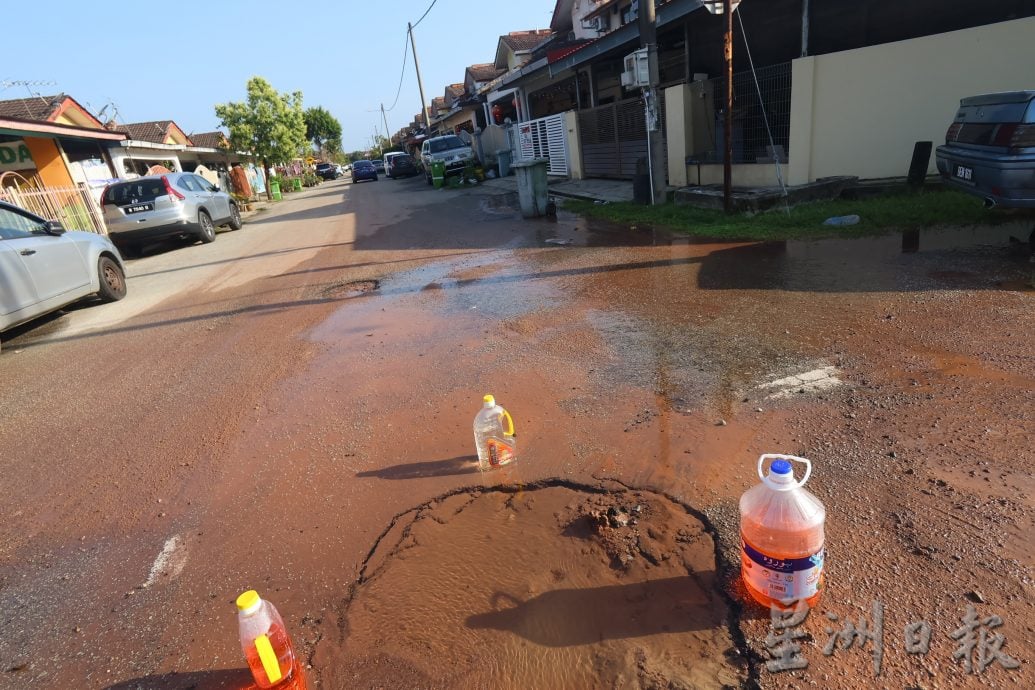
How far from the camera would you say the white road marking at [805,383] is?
11.7 ft

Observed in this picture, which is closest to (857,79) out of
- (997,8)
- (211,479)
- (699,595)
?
(997,8)

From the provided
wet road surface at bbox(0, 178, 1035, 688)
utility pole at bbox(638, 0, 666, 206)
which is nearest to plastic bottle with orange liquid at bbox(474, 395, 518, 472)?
wet road surface at bbox(0, 178, 1035, 688)

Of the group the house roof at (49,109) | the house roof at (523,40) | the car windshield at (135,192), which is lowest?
the car windshield at (135,192)

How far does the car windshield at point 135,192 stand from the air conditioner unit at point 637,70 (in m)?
10.0

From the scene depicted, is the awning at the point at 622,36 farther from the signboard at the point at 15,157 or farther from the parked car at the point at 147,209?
the signboard at the point at 15,157

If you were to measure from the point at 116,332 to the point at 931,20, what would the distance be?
12.8m

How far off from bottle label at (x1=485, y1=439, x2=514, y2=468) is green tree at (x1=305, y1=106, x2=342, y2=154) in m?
77.4

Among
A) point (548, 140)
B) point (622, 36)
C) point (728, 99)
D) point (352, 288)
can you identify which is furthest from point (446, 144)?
point (352, 288)

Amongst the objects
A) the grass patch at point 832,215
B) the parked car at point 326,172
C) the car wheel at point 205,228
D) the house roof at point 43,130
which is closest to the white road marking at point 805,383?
the grass patch at point 832,215

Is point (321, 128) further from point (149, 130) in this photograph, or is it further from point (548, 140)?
point (548, 140)

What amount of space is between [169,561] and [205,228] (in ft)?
42.2

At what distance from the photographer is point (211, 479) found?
3.36 meters

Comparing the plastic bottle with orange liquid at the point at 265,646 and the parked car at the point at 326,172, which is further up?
the parked car at the point at 326,172

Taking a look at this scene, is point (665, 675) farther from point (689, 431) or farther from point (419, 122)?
point (419, 122)
